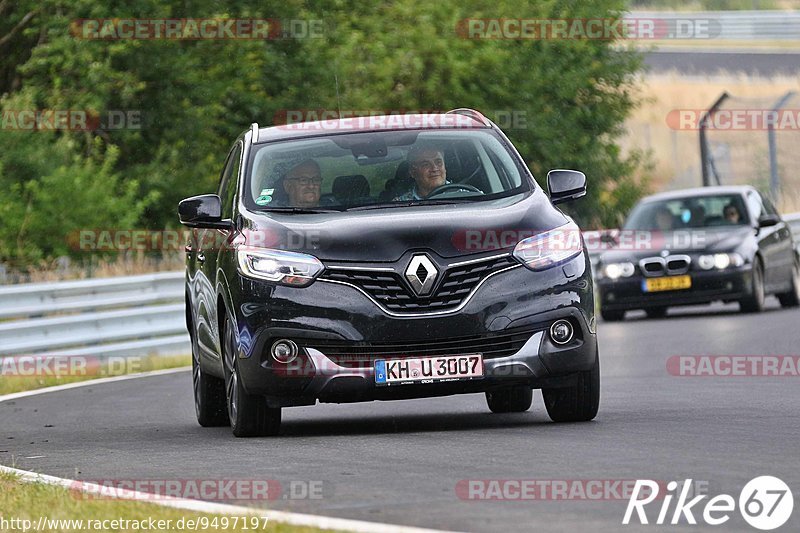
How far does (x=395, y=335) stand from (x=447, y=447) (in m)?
0.83

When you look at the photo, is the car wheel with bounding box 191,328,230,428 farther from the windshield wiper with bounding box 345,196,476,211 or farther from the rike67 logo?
the rike67 logo

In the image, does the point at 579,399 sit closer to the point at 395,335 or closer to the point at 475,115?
the point at 395,335

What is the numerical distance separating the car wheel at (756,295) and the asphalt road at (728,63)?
117ft

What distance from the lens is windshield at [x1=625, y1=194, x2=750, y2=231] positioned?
23734 mm

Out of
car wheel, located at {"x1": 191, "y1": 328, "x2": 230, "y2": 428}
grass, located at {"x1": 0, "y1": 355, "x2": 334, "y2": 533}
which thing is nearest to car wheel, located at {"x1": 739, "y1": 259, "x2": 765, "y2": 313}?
car wheel, located at {"x1": 191, "y1": 328, "x2": 230, "y2": 428}

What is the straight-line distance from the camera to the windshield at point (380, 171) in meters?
11.2

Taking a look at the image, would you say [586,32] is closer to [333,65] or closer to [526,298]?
[333,65]

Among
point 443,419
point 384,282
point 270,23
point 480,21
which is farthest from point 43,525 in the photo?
point 480,21

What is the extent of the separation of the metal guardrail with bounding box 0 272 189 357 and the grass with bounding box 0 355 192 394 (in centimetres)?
15

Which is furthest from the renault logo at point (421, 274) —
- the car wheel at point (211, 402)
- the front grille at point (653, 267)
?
the front grille at point (653, 267)

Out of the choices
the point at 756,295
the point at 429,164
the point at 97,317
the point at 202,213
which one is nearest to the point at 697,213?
the point at 756,295

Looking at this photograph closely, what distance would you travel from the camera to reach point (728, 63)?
199ft

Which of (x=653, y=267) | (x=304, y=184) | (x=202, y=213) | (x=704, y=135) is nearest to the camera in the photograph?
(x=304, y=184)

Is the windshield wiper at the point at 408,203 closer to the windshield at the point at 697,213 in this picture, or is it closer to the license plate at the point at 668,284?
the license plate at the point at 668,284
